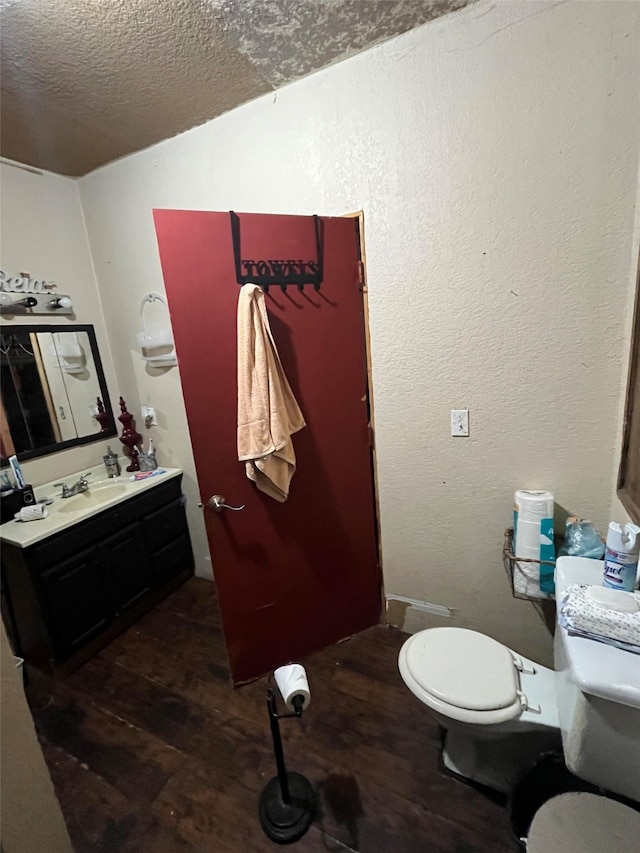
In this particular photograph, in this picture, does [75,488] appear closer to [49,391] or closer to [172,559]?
[49,391]

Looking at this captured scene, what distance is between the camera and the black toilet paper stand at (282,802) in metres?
1.14

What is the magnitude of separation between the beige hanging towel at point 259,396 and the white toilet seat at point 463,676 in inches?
32.2

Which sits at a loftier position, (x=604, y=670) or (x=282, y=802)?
(x=604, y=670)

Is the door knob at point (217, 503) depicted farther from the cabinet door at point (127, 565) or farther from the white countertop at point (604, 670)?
the white countertop at point (604, 670)

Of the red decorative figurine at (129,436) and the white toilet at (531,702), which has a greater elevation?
the red decorative figurine at (129,436)

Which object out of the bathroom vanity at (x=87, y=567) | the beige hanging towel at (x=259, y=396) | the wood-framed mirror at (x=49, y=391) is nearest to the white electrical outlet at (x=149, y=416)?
the wood-framed mirror at (x=49, y=391)

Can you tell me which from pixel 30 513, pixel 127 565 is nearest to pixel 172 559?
pixel 127 565

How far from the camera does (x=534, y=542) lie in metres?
1.40

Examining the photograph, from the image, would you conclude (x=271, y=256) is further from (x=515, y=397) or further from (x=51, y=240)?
(x=51, y=240)

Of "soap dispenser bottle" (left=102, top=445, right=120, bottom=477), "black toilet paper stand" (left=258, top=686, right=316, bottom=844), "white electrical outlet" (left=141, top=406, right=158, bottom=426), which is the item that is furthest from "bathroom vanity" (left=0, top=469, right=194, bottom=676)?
"black toilet paper stand" (left=258, top=686, right=316, bottom=844)

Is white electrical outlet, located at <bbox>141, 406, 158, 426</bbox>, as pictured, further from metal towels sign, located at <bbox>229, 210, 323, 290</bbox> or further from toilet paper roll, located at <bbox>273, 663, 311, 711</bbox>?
toilet paper roll, located at <bbox>273, 663, 311, 711</bbox>

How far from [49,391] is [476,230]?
238 cm

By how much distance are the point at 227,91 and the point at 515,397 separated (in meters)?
1.79

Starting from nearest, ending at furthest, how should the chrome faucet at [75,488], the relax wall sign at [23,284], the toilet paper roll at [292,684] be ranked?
the toilet paper roll at [292,684]
the relax wall sign at [23,284]
the chrome faucet at [75,488]
